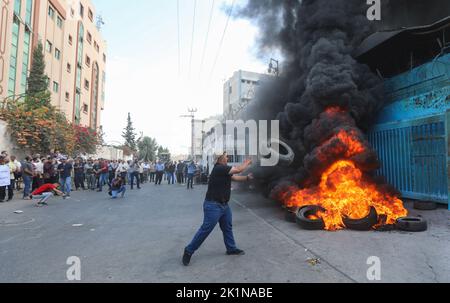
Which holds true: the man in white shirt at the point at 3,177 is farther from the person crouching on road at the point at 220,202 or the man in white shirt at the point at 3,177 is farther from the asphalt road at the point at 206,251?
the person crouching on road at the point at 220,202

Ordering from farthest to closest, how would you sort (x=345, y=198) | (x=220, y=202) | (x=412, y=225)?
(x=345, y=198) → (x=412, y=225) → (x=220, y=202)

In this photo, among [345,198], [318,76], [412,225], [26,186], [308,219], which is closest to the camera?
[412,225]

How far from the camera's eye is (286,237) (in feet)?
19.3

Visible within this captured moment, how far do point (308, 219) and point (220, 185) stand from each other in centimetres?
253

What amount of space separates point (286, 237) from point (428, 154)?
461cm

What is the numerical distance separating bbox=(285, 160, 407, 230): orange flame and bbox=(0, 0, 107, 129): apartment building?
644 inches

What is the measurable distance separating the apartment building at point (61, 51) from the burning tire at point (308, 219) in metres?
16.6

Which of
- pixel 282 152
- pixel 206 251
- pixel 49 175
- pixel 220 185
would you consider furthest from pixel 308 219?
pixel 49 175

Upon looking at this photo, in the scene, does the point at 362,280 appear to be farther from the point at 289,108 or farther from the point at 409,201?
the point at 289,108

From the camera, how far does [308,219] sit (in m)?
6.42

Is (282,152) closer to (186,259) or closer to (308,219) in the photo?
(308,219)

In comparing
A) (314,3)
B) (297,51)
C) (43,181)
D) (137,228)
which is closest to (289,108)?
(297,51)

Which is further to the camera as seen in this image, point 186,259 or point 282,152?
point 282,152

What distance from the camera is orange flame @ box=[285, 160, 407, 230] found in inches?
259
